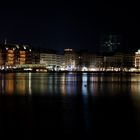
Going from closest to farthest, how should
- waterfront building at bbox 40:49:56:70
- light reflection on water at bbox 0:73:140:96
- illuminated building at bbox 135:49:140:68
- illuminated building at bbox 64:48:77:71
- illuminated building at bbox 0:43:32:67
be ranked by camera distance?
light reflection on water at bbox 0:73:140:96
illuminated building at bbox 0:43:32:67
illuminated building at bbox 135:49:140:68
waterfront building at bbox 40:49:56:70
illuminated building at bbox 64:48:77:71

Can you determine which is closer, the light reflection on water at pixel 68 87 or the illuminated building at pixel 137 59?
the light reflection on water at pixel 68 87

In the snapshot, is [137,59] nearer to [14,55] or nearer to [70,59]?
[70,59]

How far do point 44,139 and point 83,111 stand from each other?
5.81 metres

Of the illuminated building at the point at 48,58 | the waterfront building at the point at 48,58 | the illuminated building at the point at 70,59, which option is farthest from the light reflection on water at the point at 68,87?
the illuminated building at the point at 70,59

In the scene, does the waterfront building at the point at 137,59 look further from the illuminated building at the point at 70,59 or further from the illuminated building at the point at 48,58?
the illuminated building at the point at 48,58

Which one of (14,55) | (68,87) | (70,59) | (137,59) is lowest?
(68,87)

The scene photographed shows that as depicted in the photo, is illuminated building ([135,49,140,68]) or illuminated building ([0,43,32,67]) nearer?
illuminated building ([0,43,32,67])

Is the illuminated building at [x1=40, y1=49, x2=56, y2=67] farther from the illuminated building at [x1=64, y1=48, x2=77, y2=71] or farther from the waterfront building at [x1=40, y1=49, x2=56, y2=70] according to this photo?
the illuminated building at [x1=64, y1=48, x2=77, y2=71]

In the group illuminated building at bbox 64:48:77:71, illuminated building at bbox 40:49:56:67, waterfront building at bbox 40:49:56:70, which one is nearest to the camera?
waterfront building at bbox 40:49:56:70

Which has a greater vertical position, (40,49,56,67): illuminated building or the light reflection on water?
(40,49,56,67): illuminated building

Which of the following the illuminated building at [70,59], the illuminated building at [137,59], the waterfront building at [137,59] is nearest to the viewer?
the waterfront building at [137,59]

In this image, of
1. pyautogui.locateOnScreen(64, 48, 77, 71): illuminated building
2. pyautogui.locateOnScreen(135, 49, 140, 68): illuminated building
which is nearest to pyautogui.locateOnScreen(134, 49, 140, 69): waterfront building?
pyautogui.locateOnScreen(135, 49, 140, 68): illuminated building

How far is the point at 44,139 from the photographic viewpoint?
11031mm

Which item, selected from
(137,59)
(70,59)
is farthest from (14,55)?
(137,59)
